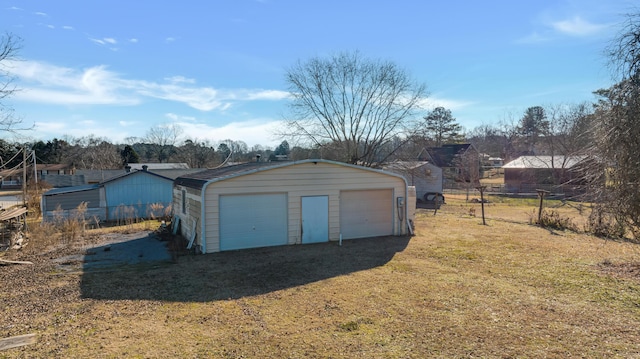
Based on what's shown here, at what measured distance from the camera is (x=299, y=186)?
1123 cm

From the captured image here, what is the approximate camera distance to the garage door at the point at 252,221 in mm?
10430

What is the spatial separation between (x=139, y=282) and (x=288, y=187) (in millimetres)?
4930

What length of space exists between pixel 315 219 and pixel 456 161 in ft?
102

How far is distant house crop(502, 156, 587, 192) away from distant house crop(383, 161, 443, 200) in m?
10.4

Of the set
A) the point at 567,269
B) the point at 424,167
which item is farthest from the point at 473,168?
the point at 567,269

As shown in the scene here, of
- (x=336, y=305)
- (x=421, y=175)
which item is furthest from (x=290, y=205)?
(x=421, y=175)

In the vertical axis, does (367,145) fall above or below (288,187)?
above

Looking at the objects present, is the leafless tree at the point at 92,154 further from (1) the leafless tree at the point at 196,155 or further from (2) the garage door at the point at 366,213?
(2) the garage door at the point at 366,213

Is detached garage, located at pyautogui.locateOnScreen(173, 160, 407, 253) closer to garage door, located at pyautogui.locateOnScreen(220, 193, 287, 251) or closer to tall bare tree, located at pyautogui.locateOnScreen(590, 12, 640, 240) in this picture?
garage door, located at pyautogui.locateOnScreen(220, 193, 287, 251)

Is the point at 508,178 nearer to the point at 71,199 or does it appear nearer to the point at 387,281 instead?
A: the point at 387,281

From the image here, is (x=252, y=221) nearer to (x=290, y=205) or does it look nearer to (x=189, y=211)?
(x=290, y=205)

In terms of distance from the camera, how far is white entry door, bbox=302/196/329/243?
11359 millimetres

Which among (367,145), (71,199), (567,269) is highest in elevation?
(367,145)

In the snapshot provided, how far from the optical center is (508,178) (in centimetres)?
3659
